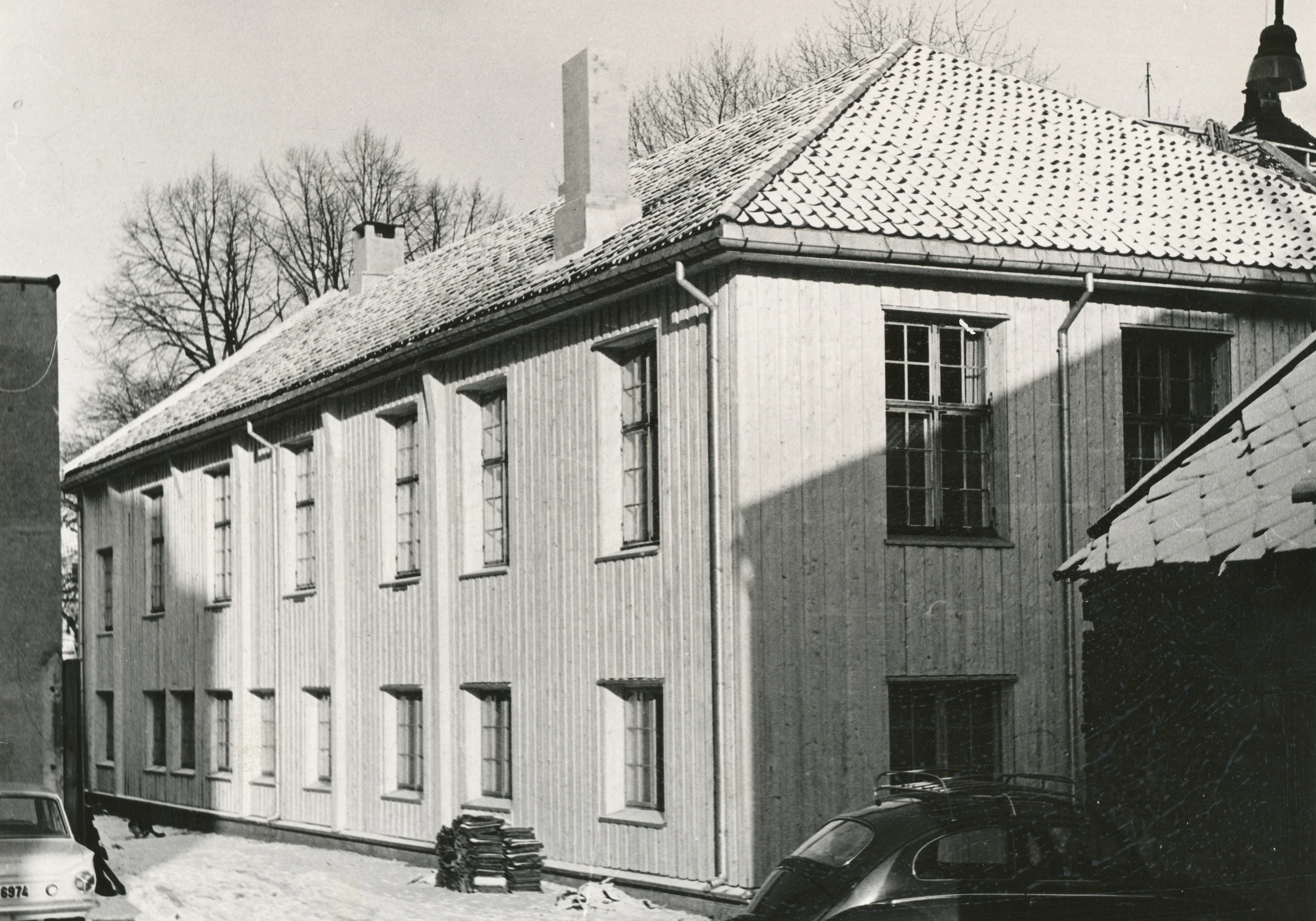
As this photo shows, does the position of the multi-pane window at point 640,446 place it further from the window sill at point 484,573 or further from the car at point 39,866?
the car at point 39,866

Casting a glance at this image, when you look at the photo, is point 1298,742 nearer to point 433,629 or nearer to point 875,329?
point 875,329

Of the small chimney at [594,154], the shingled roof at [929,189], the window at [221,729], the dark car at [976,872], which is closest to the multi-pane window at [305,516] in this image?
the shingled roof at [929,189]

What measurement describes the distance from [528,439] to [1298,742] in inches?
415

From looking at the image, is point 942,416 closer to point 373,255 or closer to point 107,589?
point 373,255

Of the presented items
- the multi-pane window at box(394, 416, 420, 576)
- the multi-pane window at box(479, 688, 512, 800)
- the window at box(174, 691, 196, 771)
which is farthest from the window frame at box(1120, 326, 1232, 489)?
the window at box(174, 691, 196, 771)

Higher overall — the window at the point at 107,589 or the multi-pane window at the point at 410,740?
the window at the point at 107,589

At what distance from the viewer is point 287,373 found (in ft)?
85.4

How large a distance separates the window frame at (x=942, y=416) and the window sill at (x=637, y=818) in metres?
3.37

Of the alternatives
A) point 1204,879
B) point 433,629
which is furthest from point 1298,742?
point 433,629

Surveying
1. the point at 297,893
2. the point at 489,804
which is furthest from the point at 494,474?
the point at 297,893

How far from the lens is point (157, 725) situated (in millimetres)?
30734

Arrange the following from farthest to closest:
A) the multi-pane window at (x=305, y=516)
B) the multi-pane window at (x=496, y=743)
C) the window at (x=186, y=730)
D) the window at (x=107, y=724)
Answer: the window at (x=107, y=724) → the window at (x=186, y=730) → the multi-pane window at (x=305, y=516) → the multi-pane window at (x=496, y=743)

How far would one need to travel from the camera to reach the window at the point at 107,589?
109 feet

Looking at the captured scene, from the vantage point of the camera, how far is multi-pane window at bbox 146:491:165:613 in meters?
30.8
